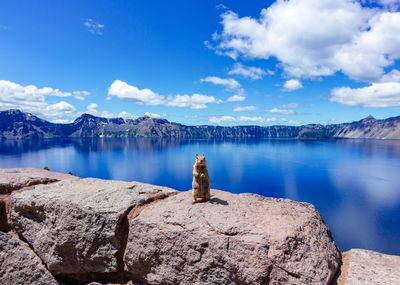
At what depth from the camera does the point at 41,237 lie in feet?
27.5

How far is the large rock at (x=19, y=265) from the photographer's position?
329 inches

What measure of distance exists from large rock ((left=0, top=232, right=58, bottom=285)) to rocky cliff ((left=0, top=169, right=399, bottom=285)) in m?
0.03

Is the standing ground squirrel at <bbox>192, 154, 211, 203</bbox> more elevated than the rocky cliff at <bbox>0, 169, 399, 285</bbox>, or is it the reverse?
the standing ground squirrel at <bbox>192, 154, 211, 203</bbox>

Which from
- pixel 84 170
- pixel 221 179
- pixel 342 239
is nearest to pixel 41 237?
pixel 342 239

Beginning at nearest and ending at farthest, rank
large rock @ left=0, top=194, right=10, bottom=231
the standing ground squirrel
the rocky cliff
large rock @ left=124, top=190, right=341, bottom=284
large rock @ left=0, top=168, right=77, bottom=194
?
large rock @ left=124, top=190, right=341, bottom=284 → the rocky cliff → the standing ground squirrel → large rock @ left=0, top=194, right=10, bottom=231 → large rock @ left=0, top=168, right=77, bottom=194

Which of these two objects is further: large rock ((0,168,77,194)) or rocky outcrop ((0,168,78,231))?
large rock ((0,168,77,194))

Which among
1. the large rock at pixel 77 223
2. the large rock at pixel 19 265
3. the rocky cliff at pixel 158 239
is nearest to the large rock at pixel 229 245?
the rocky cliff at pixel 158 239

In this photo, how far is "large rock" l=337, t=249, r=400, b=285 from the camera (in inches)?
252

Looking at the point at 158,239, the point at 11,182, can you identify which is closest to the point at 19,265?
the point at 11,182

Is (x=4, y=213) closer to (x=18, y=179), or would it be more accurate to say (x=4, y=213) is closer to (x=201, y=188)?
(x=18, y=179)

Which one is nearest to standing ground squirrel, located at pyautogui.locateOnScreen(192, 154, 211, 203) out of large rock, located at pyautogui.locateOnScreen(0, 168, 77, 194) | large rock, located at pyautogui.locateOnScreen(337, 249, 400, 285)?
large rock, located at pyautogui.locateOnScreen(337, 249, 400, 285)

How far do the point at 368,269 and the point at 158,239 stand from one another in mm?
4848

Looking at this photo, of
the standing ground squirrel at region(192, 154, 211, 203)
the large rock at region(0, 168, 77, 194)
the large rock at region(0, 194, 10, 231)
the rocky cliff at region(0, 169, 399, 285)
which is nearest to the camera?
the rocky cliff at region(0, 169, 399, 285)

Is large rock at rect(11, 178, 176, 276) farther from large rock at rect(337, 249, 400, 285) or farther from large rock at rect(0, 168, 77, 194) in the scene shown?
large rock at rect(337, 249, 400, 285)
